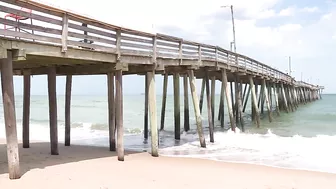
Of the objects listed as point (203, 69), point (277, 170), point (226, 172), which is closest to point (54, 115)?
point (226, 172)

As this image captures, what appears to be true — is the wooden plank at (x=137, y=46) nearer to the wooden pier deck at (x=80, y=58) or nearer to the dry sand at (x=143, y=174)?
the wooden pier deck at (x=80, y=58)

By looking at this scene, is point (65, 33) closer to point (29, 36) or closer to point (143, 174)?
point (29, 36)

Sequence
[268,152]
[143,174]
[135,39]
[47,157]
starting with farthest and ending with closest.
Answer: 1. [268,152]
2. [135,39]
3. [47,157]
4. [143,174]

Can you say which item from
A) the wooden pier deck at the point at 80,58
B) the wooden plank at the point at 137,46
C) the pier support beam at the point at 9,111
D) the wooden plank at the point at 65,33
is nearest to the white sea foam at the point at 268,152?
the wooden pier deck at the point at 80,58

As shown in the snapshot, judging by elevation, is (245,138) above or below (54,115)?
below

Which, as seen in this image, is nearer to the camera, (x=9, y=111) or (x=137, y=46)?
(x=9, y=111)

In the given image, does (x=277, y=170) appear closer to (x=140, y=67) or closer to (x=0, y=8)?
(x=140, y=67)

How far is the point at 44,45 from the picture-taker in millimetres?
7145

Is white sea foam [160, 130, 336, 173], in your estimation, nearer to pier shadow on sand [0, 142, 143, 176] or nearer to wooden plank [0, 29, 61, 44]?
pier shadow on sand [0, 142, 143, 176]

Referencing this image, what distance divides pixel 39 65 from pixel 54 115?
1.53 m

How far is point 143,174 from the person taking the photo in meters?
8.20

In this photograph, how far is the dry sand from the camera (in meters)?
7.07

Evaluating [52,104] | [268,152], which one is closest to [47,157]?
[52,104]

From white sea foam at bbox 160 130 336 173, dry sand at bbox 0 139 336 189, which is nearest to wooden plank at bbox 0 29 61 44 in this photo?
dry sand at bbox 0 139 336 189
